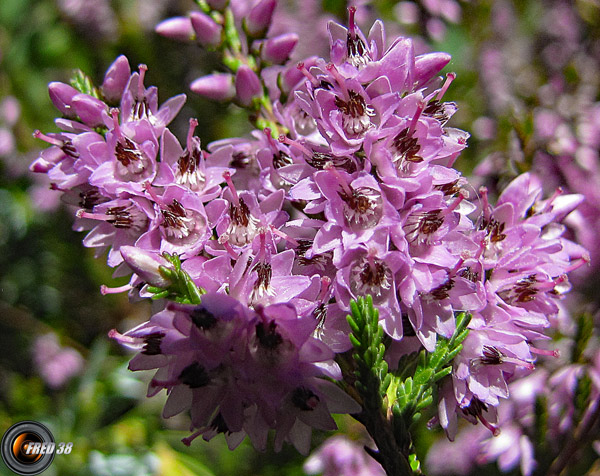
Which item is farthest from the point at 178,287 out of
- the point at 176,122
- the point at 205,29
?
the point at 176,122

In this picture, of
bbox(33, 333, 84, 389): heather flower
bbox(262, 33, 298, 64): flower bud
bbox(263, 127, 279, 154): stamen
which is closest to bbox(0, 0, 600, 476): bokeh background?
bbox(33, 333, 84, 389): heather flower

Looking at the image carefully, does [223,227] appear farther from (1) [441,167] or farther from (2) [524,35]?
(2) [524,35]

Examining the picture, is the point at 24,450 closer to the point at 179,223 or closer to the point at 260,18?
the point at 179,223

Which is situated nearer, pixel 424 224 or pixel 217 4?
pixel 424 224

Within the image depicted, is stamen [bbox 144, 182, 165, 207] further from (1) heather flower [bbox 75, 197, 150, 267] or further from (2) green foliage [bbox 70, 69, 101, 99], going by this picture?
(2) green foliage [bbox 70, 69, 101, 99]

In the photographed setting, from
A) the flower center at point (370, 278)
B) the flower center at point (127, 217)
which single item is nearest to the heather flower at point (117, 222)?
the flower center at point (127, 217)

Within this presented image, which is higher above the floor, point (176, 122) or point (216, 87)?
point (216, 87)
